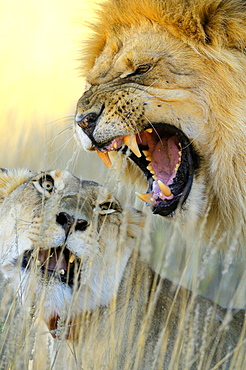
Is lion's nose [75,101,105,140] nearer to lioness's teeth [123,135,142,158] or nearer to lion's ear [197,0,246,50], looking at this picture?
lioness's teeth [123,135,142,158]

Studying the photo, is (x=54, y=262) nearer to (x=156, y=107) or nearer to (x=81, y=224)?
(x=81, y=224)

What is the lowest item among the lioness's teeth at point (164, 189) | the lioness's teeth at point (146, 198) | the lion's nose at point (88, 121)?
the lioness's teeth at point (146, 198)

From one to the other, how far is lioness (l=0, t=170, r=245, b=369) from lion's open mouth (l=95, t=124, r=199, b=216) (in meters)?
0.24

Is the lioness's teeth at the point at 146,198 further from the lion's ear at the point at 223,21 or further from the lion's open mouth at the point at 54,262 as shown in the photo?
the lion's ear at the point at 223,21

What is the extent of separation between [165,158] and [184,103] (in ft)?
1.34

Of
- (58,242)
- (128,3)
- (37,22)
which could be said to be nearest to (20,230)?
(58,242)

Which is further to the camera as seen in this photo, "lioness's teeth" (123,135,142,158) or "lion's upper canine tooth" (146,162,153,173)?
"lion's upper canine tooth" (146,162,153,173)

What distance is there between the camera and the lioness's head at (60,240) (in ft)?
8.98

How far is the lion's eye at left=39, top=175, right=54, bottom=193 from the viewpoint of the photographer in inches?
130

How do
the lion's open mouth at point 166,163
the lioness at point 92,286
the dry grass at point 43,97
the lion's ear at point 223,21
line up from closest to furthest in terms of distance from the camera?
1. the lioness at point 92,286
2. the lion's ear at point 223,21
3. the lion's open mouth at point 166,163
4. the dry grass at point 43,97

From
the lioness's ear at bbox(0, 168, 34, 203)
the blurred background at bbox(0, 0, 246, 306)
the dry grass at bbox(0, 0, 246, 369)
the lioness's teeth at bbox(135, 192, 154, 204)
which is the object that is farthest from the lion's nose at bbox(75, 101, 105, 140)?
the blurred background at bbox(0, 0, 246, 306)

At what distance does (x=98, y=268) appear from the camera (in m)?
3.10

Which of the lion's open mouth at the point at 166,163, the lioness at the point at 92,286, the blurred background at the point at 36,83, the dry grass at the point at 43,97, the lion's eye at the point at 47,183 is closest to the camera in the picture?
the lioness at the point at 92,286

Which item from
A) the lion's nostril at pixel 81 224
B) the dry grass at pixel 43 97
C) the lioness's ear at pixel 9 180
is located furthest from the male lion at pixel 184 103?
the dry grass at pixel 43 97
